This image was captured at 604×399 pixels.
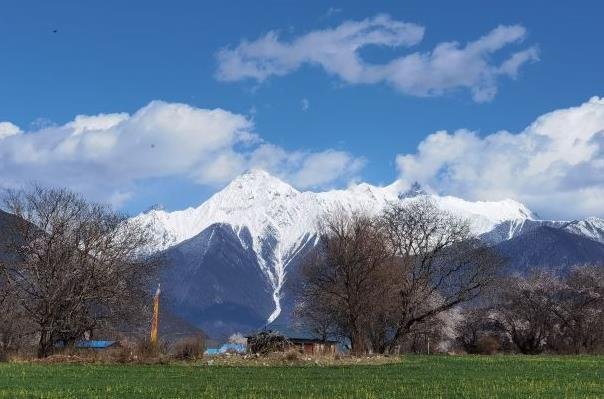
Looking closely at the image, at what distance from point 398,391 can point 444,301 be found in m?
63.1

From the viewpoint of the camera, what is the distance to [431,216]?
91750 millimetres

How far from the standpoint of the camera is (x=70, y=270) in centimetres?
6588

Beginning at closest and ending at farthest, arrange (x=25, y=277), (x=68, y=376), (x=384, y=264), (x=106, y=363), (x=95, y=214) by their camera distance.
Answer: (x=68, y=376) → (x=106, y=363) → (x=25, y=277) → (x=95, y=214) → (x=384, y=264)

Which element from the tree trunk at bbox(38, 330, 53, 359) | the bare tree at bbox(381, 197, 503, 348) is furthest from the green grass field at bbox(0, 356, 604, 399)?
the bare tree at bbox(381, 197, 503, 348)

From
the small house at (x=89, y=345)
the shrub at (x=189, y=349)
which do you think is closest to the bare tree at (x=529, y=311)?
the small house at (x=89, y=345)

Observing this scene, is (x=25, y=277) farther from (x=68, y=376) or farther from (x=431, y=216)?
(x=431, y=216)

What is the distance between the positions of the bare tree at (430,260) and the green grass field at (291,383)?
130ft

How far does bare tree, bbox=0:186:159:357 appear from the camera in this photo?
213 ft

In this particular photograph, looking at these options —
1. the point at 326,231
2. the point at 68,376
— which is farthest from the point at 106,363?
the point at 326,231

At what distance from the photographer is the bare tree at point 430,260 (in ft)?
281

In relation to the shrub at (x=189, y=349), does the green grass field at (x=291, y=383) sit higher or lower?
lower

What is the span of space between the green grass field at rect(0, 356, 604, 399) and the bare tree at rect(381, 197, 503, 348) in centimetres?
3963

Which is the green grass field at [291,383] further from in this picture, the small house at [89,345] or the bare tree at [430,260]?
the bare tree at [430,260]

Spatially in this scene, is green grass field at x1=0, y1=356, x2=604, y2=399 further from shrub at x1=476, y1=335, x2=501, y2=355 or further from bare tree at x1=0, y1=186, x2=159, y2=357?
shrub at x1=476, y1=335, x2=501, y2=355
